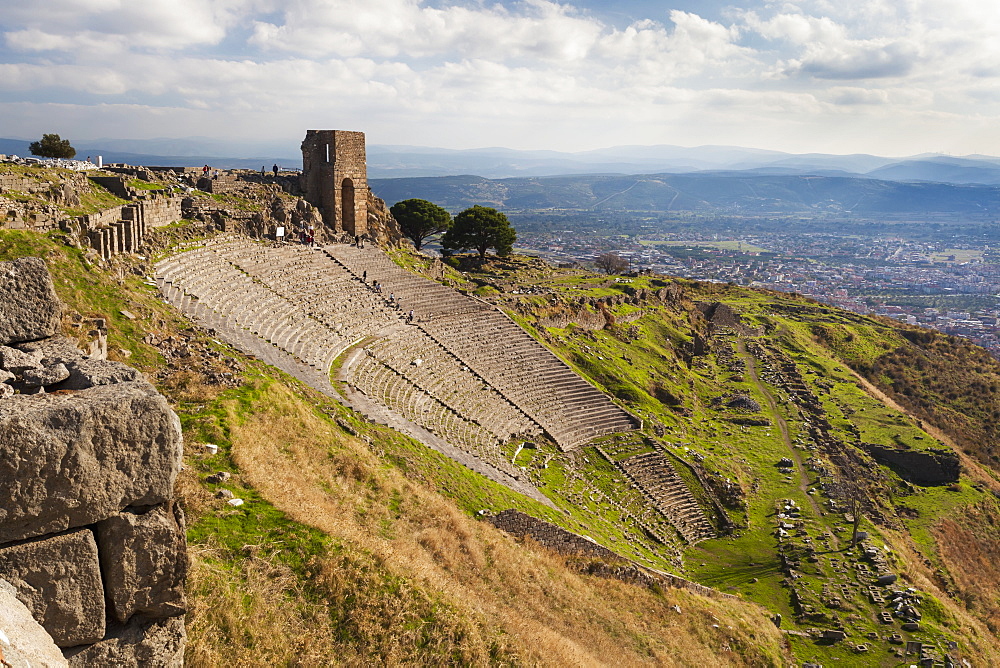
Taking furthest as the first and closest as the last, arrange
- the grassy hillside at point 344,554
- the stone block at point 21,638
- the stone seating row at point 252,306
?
the stone seating row at point 252,306
the grassy hillside at point 344,554
the stone block at point 21,638

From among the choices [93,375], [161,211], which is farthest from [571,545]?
[161,211]

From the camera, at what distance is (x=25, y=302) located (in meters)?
5.80

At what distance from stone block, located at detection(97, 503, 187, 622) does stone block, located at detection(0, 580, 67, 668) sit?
59cm

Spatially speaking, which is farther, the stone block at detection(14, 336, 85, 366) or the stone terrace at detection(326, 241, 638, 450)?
the stone terrace at detection(326, 241, 638, 450)

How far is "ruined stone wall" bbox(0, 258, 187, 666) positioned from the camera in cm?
446

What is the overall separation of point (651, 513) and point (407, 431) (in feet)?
34.1

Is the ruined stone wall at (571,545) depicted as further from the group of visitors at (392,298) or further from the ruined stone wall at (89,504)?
the group of visitors at (392,298)

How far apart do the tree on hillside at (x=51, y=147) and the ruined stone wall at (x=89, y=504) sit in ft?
109

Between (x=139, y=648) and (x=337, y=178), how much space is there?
4029 cm

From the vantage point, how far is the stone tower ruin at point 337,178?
42406mm

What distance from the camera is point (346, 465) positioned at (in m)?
16.3

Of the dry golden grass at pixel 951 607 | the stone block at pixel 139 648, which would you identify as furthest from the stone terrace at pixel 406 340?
the stone block at pixel 139 648

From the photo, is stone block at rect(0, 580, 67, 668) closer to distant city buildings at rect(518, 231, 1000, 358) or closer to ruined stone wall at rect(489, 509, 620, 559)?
ruined stone wall at rect(489, 509, 620, 559)

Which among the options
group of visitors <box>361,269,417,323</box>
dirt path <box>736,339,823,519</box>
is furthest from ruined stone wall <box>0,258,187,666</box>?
dirt path <box>736,339,823,519</box>
